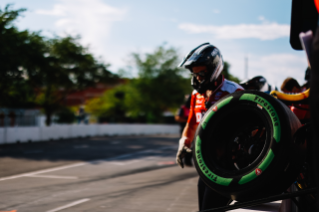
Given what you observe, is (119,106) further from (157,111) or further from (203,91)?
(203,91)

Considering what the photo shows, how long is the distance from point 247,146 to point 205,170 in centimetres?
33

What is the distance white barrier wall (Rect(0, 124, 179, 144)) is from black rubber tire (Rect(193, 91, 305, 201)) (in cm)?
1844

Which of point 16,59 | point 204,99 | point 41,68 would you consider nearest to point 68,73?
point 41,68

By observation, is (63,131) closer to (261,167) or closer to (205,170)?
(205,170)

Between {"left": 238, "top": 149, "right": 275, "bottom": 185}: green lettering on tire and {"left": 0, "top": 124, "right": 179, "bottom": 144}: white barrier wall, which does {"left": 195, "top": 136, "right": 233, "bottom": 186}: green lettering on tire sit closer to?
{"left": 238, "top": 149, "right": 275, "bottom": 185}: green lettering on tire

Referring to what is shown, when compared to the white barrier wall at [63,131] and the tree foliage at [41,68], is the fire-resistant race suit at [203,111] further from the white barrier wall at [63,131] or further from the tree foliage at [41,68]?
the tree foliage at [41,68]

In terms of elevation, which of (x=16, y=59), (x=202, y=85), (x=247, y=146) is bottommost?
(x=247, y=146)

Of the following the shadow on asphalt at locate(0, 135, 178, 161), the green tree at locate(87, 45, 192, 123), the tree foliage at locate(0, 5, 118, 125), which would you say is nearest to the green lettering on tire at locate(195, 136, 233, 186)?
the shadow on asphalt at locate(0, 135, 178, 161)

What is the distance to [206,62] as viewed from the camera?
11.3 feet

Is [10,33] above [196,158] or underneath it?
above

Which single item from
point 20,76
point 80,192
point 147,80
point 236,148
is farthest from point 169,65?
point 236,148

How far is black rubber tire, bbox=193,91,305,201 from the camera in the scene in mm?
2277

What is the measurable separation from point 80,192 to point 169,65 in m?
47.3

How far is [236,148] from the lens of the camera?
2795mm
